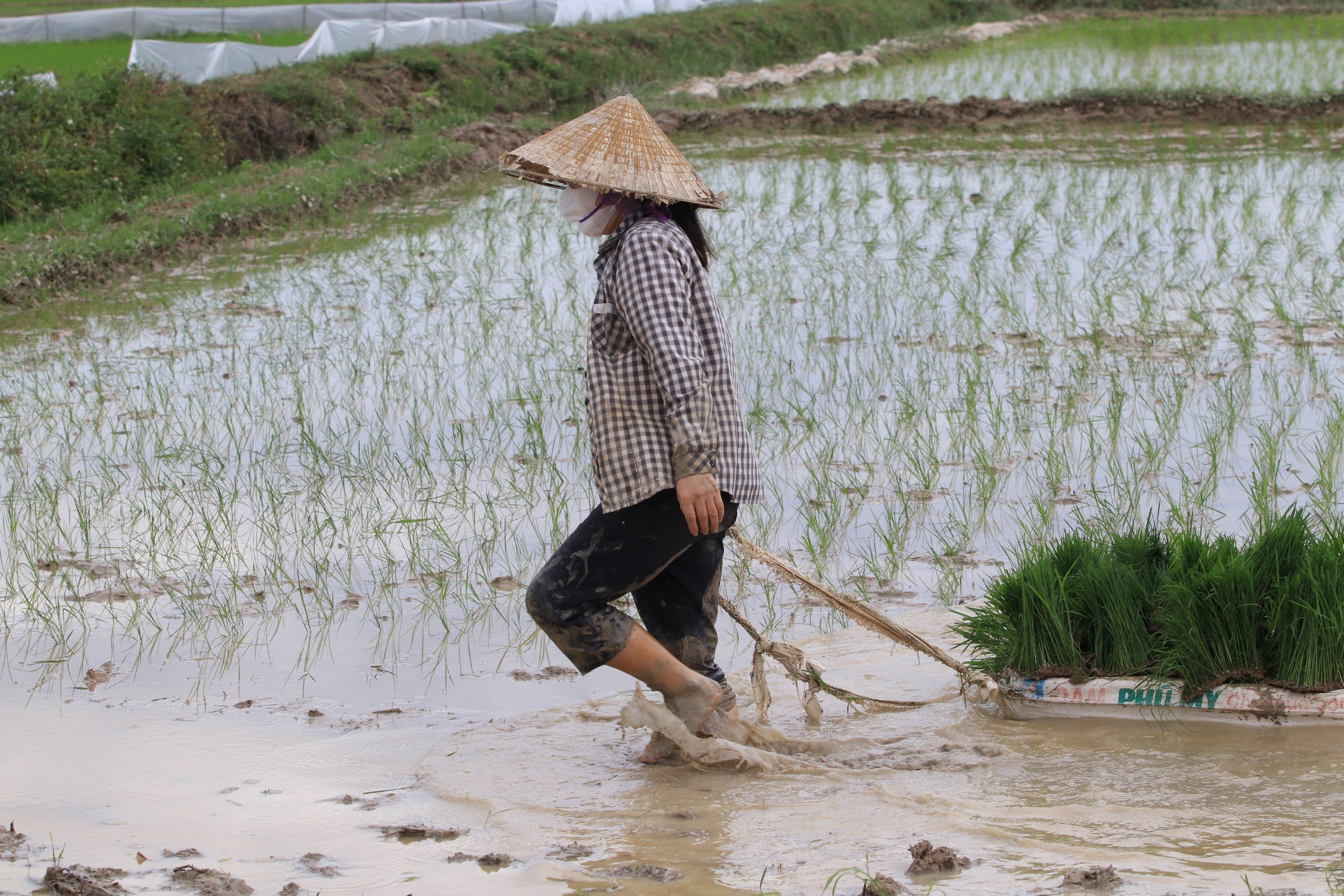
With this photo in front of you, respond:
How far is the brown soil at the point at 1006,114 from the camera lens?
39.9 ft

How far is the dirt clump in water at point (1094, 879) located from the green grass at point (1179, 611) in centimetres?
80

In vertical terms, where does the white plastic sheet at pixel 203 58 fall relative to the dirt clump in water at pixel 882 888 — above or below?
above

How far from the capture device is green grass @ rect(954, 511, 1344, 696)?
8.46 ft

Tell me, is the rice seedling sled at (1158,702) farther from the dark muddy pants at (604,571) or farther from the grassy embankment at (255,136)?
the grassy embankment at (255,136)

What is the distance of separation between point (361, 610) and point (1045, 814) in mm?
1943

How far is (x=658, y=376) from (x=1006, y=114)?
1139 centimetres

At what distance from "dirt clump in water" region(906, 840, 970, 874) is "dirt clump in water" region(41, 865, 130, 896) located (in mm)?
1222

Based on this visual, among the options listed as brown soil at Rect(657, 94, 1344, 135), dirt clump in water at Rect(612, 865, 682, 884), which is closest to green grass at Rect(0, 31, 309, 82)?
brown soil at Rect(657, 94, 1344, 135)

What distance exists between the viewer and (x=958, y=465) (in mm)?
4371

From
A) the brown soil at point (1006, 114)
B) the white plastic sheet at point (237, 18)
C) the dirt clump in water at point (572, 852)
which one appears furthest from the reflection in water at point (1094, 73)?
the dirt clump in water at point (572, 852)

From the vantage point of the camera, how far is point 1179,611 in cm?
264

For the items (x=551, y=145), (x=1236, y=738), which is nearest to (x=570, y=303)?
(x=551, y=145)

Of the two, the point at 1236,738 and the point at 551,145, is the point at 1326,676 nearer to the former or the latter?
the point at 1236,738

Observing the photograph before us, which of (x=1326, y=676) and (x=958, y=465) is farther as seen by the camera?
(x=958, y=465)
